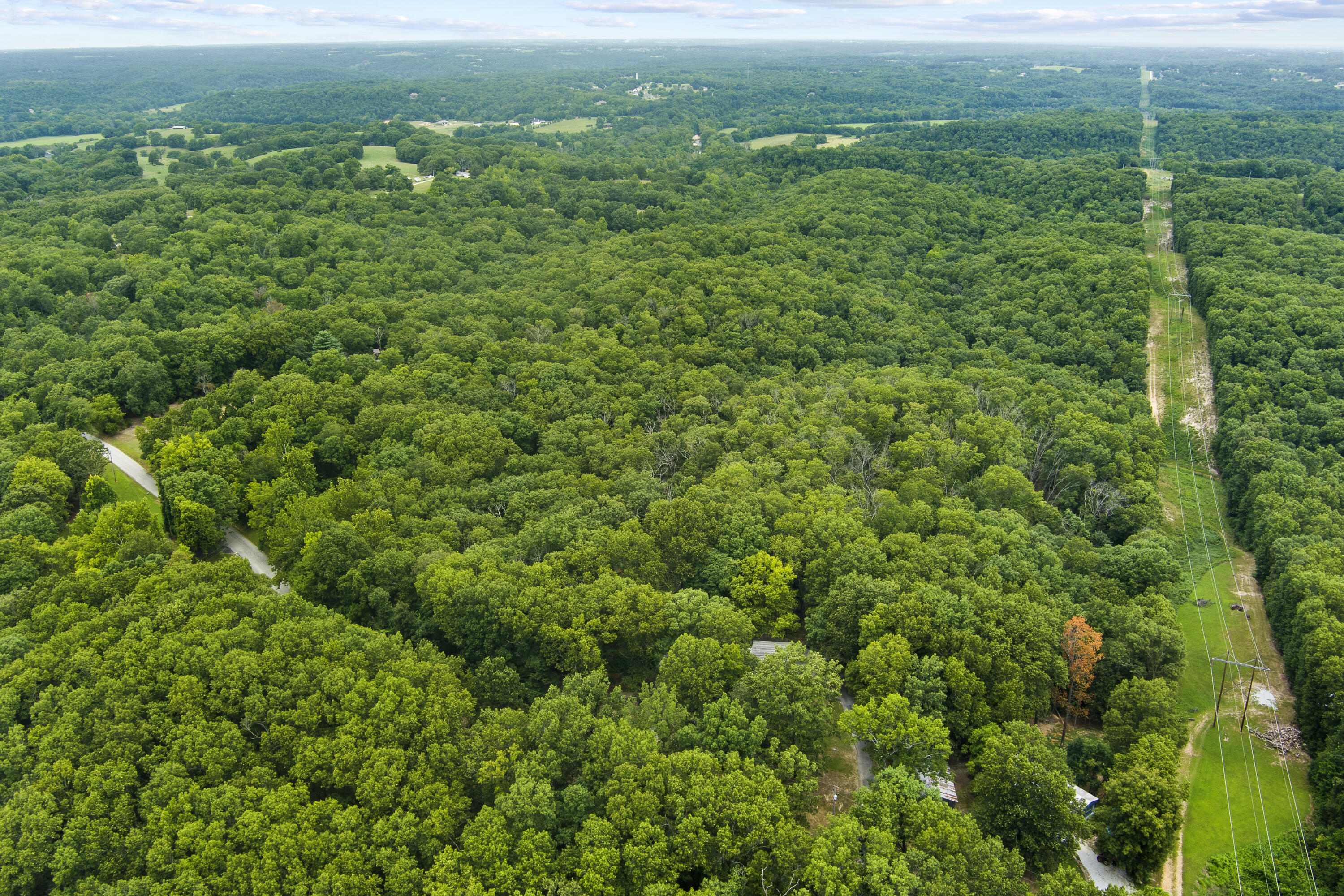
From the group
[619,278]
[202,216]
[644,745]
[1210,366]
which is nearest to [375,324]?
[619,278]

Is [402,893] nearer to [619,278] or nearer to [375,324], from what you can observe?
[375,324]

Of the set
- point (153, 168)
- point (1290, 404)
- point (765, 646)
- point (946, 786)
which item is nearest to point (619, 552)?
point (765, 646)

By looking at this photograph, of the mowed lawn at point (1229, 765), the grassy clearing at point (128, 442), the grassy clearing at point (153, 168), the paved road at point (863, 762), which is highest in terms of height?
the grassy clearing at point (153, 168)

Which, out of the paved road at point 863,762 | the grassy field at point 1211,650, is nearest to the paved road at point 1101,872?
the grassy field at point 1211,650

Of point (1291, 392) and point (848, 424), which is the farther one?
point (1291, 392)

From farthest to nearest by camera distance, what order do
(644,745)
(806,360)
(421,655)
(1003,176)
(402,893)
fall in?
(1003,176) < (806,360) < (421,655) < (644,745) < (402,893)

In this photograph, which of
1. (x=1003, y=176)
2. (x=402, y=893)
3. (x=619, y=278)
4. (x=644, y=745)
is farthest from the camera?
(x=1003, y=176)

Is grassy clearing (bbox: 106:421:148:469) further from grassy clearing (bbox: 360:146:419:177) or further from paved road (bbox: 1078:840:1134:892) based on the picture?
grassy clearing (bbox: 360:146:419:177)

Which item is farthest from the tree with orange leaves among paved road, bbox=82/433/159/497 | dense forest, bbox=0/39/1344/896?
paved road, bbox=82/433/159/497

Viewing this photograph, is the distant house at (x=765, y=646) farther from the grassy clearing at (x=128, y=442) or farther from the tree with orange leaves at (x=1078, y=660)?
the grassy clearing at (x=128, y=442)
